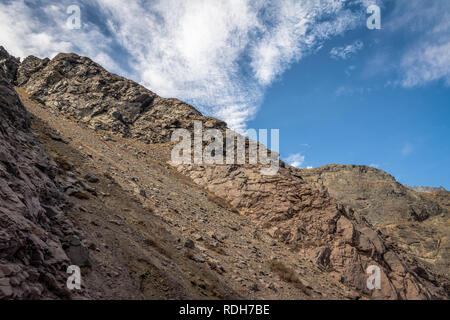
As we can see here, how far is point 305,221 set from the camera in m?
20.2

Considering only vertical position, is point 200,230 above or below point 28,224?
above

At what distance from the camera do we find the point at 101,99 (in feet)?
115

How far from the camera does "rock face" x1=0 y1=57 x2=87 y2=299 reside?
517cm

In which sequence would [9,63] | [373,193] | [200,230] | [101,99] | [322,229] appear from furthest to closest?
1. [373,193]
2. [9,63]
3. [101,99]
4. [322,229]
5. [200,230]

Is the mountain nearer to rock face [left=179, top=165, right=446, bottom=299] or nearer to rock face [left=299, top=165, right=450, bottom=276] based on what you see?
rock face [left=179, top=165, right=446, bottom=299]

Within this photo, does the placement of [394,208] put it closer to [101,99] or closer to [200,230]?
[200,230]

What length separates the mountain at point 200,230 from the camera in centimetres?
877

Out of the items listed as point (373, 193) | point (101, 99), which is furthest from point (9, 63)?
point (373, 193)

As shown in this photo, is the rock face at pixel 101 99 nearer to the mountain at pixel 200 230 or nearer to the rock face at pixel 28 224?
the mountain at pixel 200 230

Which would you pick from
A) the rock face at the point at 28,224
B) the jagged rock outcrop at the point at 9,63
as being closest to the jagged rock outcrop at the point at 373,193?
the rock face at the point at 28,224

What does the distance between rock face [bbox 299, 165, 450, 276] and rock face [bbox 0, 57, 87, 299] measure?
53949 mm

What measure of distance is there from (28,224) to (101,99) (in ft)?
109

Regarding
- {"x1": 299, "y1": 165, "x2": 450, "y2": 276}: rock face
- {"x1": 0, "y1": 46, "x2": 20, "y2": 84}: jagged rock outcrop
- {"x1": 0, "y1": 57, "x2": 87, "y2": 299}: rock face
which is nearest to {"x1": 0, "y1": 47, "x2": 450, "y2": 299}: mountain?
{"x1": 0, "y1": 57, "x2": 87, "y2": 299}: rock face
